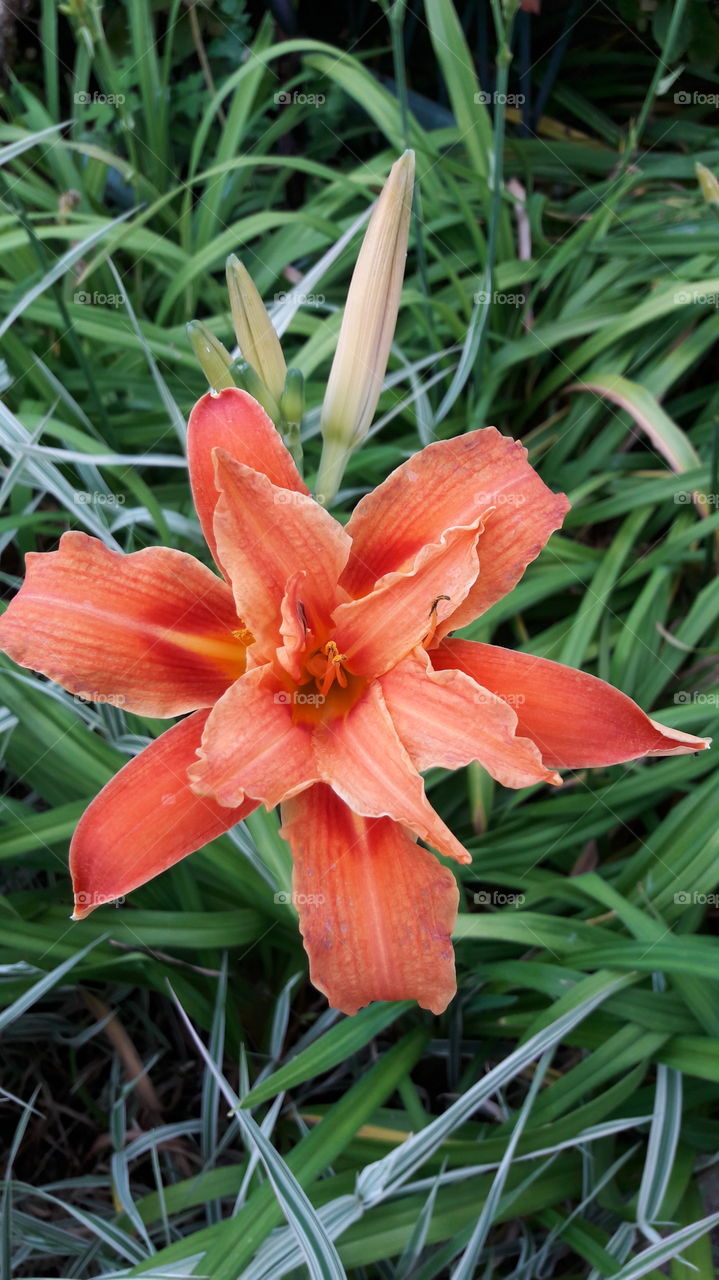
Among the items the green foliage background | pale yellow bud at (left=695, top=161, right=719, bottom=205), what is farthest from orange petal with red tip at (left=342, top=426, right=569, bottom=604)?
pale yellow bud at (left=695, top=161, right=719, bottom=205)

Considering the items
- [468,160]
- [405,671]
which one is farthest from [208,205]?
[405,671]

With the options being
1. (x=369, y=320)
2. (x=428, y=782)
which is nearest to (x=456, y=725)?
(x=369, y=320)

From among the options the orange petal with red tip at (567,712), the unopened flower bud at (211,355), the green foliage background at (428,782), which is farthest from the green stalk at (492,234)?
the orange petal with red tip at (567,712)

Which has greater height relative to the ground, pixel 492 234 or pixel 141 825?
pixel 492 234

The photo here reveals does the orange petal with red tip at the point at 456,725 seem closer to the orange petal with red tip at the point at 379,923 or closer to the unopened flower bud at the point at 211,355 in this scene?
the orange petal with red tip at the point at 379,923

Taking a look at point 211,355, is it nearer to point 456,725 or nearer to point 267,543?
point 267,543

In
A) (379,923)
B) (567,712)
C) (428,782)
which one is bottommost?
(428,782)

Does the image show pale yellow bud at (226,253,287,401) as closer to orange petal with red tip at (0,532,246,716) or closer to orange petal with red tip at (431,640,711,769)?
orange petal with red tip at (0,532,246,716)
